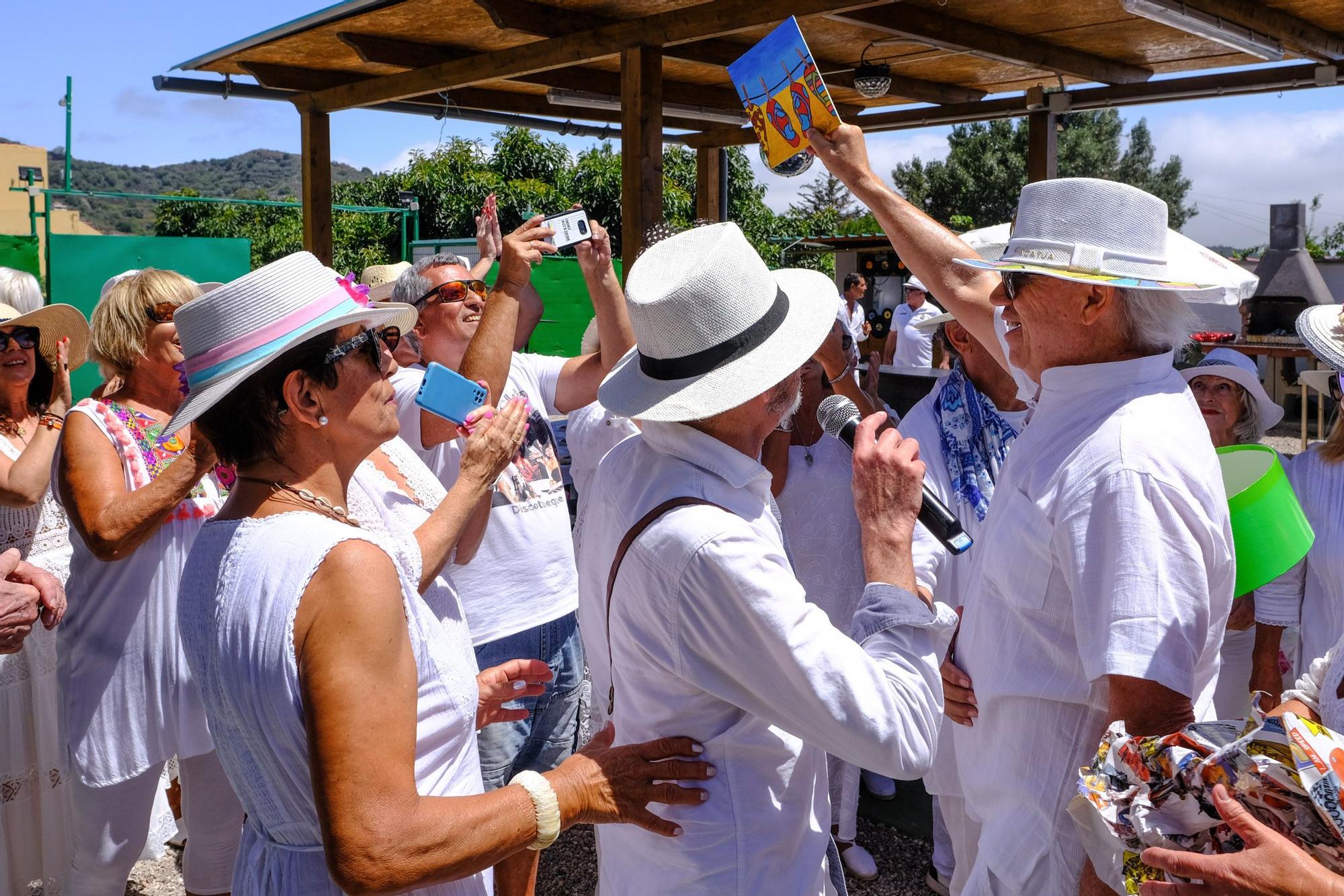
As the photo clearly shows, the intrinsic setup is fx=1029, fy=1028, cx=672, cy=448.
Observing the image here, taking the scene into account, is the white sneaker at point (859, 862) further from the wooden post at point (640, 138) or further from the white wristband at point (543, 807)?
the wooden post at point (640, 138)

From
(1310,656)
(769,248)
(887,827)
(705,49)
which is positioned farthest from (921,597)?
(769,248)

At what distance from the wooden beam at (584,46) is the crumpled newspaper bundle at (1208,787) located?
5087mm

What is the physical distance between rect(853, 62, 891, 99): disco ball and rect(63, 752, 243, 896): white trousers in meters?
6.61

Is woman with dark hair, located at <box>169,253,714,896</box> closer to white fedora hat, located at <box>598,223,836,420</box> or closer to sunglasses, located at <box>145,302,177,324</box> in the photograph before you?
white fedora hat, located at <box>598,223,836,420</box>

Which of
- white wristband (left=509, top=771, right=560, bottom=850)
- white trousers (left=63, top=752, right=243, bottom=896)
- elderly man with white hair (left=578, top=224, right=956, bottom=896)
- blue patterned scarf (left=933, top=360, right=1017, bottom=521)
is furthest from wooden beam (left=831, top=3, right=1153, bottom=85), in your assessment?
white wristband (left=509, top=771, right=560, bottom=850)

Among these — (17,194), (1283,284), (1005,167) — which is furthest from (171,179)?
(1283,284)

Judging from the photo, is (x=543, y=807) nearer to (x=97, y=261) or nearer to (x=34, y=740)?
(x=34, y=740)

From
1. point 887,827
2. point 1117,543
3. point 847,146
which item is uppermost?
point 847,146

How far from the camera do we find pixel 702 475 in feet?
5.50

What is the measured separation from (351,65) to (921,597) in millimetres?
8182

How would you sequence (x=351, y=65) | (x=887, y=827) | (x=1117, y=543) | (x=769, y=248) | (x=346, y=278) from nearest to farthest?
(x=1117, y=543) < (x=346, y=278) < (x=887, y=827) < (x=351, y=65) < (x=769, y=248)

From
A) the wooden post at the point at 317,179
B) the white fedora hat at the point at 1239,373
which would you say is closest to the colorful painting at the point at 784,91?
the white fedora hat at the point at 1239,373

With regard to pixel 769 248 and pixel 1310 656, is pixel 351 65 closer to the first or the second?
pixel 1310 656

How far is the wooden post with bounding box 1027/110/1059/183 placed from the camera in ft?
29.8
